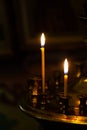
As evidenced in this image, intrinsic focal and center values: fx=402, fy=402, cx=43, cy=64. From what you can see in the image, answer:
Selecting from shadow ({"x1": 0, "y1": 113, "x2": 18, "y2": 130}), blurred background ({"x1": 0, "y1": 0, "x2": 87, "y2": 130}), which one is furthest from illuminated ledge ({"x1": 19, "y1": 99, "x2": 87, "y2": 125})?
shadow ({"x1": 0, "y1": 113, "x2": 18, "y2": 130})

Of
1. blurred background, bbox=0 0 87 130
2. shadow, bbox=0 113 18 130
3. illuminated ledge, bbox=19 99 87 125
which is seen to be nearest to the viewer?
illuminated ledge, bbox=19 99 87 125

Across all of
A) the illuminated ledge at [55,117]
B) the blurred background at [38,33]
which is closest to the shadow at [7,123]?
the blurred background at [38,33]

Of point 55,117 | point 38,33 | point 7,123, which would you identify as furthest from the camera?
point 7,123

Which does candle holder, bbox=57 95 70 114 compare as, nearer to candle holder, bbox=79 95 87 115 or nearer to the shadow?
candle holder, bbox=79 95 87 115

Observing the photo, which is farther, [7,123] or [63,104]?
[7,123]

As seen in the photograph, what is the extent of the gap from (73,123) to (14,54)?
0.90 meters

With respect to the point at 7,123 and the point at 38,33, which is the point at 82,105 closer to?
the point at 38,33

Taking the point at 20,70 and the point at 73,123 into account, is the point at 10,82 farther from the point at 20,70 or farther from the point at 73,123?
the point at 73,123

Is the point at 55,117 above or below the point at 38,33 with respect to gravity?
below

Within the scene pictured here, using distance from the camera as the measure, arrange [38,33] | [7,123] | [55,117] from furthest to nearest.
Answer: [7,123], [38,33], [55,117]

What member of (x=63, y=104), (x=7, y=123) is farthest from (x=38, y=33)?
(x=63, y=104)

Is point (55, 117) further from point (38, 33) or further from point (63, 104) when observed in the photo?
point (38, 33)

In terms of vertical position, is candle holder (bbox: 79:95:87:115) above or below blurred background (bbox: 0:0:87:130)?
below

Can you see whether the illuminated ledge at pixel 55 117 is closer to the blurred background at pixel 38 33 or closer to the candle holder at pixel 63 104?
the candle holder at pixel 63 104
